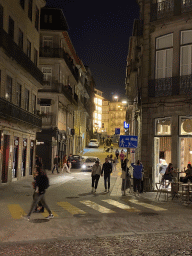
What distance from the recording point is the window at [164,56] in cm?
2033

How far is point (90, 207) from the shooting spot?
47.5 ft

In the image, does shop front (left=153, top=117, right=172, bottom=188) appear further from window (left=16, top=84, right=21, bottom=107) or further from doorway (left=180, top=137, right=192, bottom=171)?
window (left=16, top=84, right=21, bottom=107)

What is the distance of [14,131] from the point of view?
84.6 feet

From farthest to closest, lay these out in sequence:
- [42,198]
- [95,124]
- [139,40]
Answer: [95,124], [139,40], [42,198]

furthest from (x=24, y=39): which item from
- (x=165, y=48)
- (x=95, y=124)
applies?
(x=95, y=124)

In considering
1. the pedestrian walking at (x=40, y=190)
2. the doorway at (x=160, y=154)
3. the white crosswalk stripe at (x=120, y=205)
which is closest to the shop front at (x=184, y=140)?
the doorway at (x=160, y=154)

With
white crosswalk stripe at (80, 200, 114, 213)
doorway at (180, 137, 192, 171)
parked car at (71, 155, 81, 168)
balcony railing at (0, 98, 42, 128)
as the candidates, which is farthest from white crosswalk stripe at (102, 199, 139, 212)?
parked car at (71, 155, 81, 168)

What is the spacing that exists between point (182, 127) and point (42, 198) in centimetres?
1011

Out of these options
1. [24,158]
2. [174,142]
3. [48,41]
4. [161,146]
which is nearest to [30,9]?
[24,158]

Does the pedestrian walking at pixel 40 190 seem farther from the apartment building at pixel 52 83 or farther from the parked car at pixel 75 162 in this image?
the parked car at pixel 75 162

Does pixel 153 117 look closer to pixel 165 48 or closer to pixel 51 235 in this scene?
pixel 165 48

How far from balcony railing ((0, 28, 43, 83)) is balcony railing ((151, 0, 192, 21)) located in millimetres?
8579

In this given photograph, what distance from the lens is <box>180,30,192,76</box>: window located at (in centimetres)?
1969

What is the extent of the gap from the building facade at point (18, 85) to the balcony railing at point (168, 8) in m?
8.73
